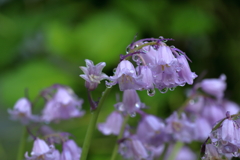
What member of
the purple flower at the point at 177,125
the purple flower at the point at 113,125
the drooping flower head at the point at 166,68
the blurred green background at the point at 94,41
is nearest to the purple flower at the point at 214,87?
the purple flower at the point at 177,125

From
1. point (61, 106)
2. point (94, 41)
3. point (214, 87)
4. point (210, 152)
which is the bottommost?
point (210, 152)

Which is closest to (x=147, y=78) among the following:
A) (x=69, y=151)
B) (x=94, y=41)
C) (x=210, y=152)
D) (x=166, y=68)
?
(x=166, y=68)

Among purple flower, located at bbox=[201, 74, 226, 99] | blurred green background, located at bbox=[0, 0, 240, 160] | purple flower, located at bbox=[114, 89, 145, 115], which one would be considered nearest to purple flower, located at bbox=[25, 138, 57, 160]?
purple flower, located at bbox=[114, 89, 145, 115]

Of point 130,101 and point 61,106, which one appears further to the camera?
point 61,106

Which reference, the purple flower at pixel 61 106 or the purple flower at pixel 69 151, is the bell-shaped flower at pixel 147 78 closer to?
the purple flower at pixel 69 151

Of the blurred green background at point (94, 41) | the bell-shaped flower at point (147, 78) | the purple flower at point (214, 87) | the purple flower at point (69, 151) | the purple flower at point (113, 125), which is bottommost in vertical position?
the purple flower at point (69, 151)

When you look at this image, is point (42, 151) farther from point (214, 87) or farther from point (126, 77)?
point (214, 87)

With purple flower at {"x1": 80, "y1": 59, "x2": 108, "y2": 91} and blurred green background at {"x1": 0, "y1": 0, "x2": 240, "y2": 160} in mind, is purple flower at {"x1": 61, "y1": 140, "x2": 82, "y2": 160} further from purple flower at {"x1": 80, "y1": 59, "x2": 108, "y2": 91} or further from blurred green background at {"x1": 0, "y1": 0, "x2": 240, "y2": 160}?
blurred green background at {"x1": 0, "y1": 0, "x2": 240, "y2": 160}
